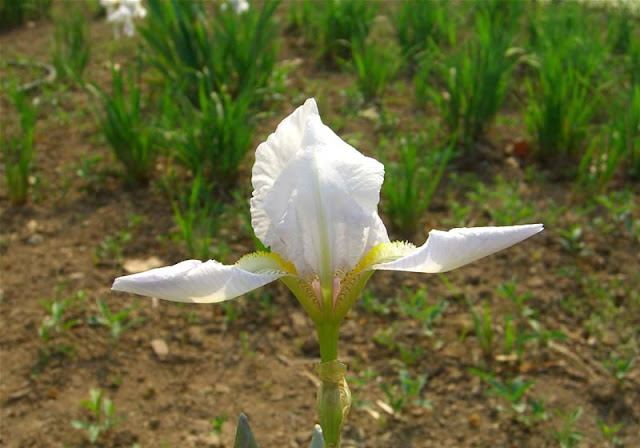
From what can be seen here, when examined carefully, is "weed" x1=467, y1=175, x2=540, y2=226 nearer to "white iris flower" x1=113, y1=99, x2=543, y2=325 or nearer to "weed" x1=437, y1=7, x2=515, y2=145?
"weed" x1=437, y1=7, x2=515, y2=145

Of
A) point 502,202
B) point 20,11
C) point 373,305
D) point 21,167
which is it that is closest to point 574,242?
point 502,202

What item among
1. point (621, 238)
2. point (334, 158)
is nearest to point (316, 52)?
point (621, 238)

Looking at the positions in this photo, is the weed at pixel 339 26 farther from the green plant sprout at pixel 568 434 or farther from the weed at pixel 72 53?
the green plant sprout at pixel 568 434

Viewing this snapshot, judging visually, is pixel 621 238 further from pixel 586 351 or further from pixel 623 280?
pixel 586 351

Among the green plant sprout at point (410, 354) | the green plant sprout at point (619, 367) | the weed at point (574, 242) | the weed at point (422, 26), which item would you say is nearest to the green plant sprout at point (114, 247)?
the green plant sprout at point (410, 354)

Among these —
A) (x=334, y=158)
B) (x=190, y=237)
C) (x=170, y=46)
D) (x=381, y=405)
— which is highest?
(x=334, y=158)

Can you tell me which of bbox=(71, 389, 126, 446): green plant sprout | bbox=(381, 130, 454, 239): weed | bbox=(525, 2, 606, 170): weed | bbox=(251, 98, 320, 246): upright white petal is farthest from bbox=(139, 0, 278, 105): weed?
bbox=(251, 98, 320, 246): upright white petal
